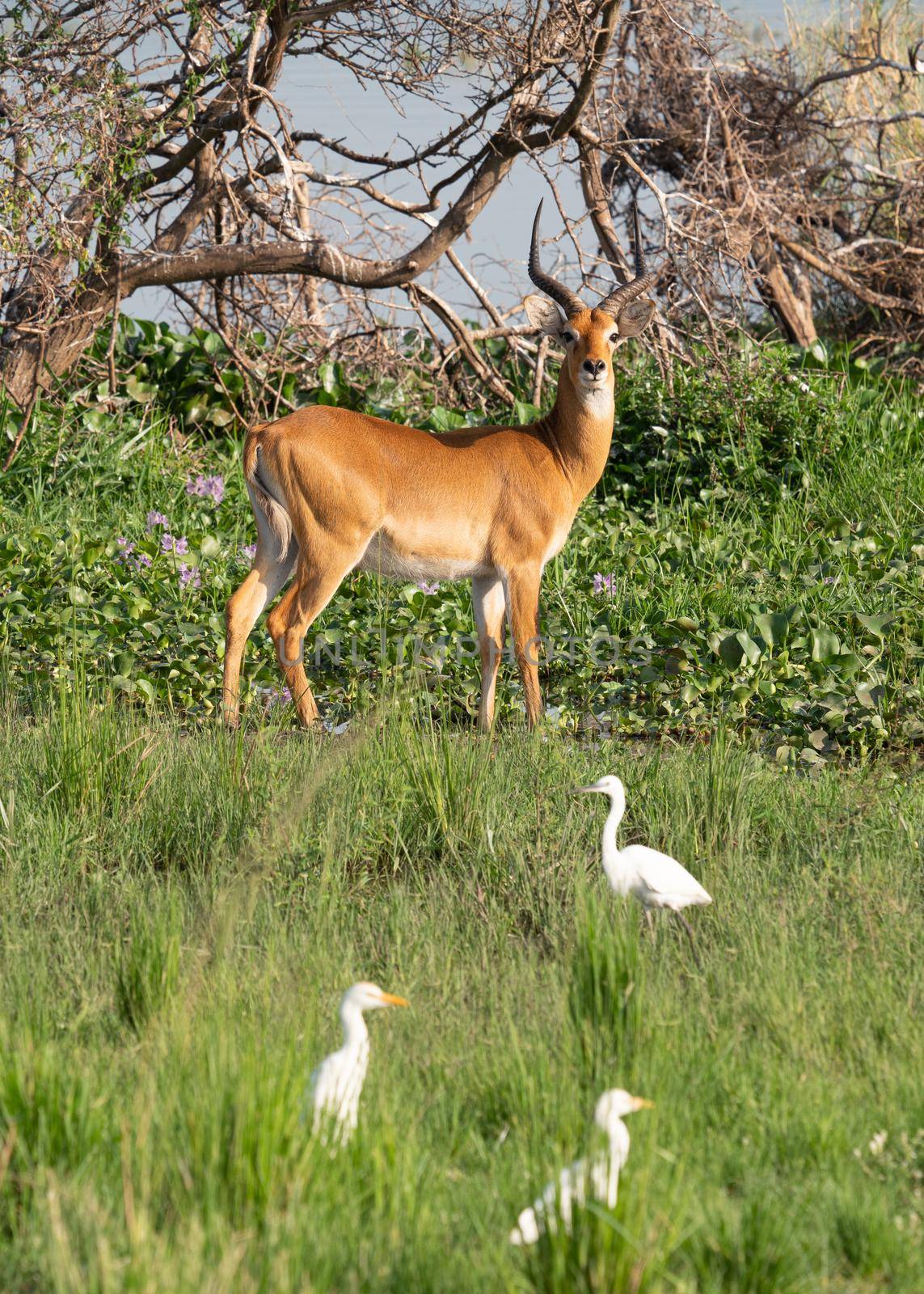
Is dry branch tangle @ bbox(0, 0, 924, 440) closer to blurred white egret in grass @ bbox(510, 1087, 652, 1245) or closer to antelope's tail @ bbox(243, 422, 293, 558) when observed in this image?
antelope's tail @ bbox(243, 422, 293, 558)

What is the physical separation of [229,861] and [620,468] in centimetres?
576

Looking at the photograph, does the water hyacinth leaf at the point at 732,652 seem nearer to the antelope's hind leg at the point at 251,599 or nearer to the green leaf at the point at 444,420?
the antelope's hind leg at the point at 251,599

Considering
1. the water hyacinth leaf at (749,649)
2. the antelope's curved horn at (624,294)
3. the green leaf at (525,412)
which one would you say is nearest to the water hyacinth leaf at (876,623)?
the water hyacinth leaf at (749,649)

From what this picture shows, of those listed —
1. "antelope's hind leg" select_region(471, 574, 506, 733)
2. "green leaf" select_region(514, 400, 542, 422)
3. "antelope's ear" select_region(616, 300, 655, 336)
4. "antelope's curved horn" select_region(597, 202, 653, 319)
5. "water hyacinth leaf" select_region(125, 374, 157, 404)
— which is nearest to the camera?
"antelope's hind leg" select_region(471, 574, 506, 733)

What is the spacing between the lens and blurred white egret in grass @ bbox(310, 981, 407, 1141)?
8.73 feet

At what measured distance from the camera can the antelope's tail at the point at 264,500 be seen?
6.21m

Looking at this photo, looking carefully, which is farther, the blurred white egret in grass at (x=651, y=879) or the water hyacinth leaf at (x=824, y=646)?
the water hyacinth leaf at (x=824, y=646)

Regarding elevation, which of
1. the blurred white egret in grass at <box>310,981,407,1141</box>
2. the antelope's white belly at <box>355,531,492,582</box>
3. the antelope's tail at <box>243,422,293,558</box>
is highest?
the antelope's tail at <box>243,422,293,558</box>

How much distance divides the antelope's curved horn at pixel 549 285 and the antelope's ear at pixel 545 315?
49 millimetres

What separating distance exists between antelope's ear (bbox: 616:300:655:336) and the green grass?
2.20 meters

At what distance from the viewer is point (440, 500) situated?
6363 millimetres

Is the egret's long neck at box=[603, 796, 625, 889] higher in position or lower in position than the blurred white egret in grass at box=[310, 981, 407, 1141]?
higher

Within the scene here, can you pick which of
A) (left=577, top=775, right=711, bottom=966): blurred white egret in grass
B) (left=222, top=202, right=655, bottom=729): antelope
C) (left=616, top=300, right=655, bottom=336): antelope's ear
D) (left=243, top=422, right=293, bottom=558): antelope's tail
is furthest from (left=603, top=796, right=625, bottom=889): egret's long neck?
(left=616, top=300, right=655, bottom=336): antelope's ear

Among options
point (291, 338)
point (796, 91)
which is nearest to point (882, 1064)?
point (291, 338)
